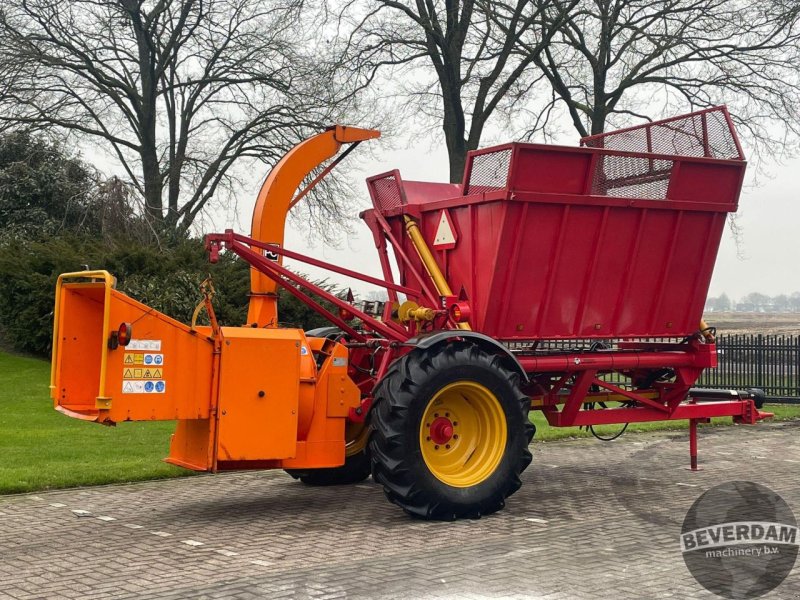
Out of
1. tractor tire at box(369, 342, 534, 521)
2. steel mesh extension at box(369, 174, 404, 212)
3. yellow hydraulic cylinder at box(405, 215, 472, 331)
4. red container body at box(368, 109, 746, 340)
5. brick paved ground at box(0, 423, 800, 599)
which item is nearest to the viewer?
brick paved ground at box(0, 423, 800, 599)

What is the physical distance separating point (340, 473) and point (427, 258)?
226 centimetres

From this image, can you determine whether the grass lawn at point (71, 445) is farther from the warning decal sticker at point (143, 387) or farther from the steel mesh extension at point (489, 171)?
the steel mesh extension at point (489, 171)

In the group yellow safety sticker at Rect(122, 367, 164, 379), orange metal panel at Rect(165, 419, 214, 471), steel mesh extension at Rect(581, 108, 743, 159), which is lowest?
orange metal panel at Rect(165, 419, 214, 471)

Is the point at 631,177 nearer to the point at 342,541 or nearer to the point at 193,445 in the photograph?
the point at 342,541

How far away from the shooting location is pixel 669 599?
224 inches

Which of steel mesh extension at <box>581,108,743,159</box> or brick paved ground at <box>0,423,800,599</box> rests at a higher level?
steel mesh extension at <box>581,108,743,159</box>

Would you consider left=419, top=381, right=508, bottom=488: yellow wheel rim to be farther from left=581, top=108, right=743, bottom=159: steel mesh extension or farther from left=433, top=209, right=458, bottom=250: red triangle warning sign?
left=581, top=108, right=743, bottom=159: steel mesh extension

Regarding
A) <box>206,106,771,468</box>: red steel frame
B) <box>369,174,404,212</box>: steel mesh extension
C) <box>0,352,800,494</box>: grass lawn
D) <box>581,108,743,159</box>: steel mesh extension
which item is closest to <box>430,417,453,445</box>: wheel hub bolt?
<box>206,106,771,468</box>: red steel frame

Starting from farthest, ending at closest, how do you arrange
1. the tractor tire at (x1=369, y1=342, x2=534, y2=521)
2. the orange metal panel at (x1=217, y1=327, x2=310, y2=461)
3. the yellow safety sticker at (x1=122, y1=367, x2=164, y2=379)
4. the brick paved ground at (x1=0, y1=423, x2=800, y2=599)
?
the tractor tire at (x1=369, y1=342, x2=534, y2=521)
the orange metal panel at (x1=217, y1=327, x2=310, y2=461)
the yellow safety sticker at (x1=122, y1=367, x2=164, y2=379)
the brick paved ground at (x1=0, y1=423, x2=800, y2=599)

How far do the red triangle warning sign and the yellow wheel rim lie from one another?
5.04 ft

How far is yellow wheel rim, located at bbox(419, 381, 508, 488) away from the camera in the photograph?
27.0ft

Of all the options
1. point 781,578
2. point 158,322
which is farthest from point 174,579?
point 781,578

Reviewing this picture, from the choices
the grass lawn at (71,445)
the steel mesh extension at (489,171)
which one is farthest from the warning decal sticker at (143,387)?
the steel mesh extension at (489,171)

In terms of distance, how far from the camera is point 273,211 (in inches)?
349
